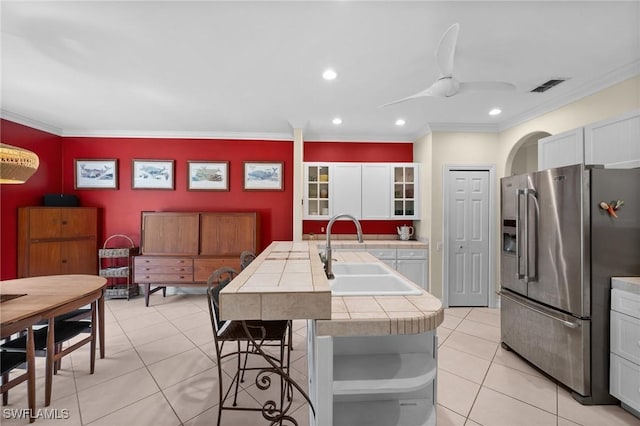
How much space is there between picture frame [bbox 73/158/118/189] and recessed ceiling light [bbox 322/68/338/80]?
151 inches

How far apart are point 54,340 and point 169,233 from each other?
2216mm

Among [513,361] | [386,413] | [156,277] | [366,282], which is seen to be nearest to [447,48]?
[366,282]

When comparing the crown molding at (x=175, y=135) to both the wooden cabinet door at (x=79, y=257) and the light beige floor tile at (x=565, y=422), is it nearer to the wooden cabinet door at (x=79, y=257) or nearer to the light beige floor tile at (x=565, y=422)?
the wooden cabinet door at (x=79, y=257)

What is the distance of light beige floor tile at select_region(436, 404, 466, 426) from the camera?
72.6 inches

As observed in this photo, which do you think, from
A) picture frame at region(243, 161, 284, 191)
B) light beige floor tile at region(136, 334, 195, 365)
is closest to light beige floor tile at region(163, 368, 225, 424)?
light beige floor tile at region(136, 334, 195, 365)

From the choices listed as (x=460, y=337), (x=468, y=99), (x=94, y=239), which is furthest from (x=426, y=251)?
(x=94, y=239)

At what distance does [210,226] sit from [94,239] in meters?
1.76

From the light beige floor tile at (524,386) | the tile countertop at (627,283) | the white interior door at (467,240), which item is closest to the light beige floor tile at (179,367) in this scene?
the light beige floor tile at (524,386)

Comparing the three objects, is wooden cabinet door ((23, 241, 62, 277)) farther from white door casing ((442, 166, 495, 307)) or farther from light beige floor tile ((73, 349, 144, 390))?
white door casing ((442, 166, 495, 307))

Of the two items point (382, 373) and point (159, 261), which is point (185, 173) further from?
point (382, 373)

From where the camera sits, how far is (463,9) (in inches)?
68.9

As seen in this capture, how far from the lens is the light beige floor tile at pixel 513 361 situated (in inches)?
96.6

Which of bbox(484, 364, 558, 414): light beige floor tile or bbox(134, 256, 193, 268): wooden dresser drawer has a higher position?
bbox(134, 256, 193, 268): wooden dresser drawer

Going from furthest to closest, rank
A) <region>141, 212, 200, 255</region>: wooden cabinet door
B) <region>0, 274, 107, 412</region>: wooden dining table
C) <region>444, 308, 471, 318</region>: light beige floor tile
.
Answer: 1. <region>141, 212, 200, 255</region>: wooden cabinet door
2. <region>444, 308, 471, 318</region>: light beige floor tile
3. <region>0, 274, 107, 412</region>: wooden dining table
